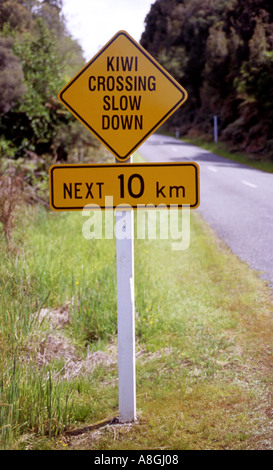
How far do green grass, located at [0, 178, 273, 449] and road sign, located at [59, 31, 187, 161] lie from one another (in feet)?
4.56

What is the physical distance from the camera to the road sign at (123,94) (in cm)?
286

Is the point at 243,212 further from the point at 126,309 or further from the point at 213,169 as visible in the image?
the point at 213,169

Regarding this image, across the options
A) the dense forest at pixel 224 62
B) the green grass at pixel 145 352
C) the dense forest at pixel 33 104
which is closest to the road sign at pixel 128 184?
the green grass at pixel 145 352

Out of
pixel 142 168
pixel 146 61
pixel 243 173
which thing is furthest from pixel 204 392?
pixel 243 173

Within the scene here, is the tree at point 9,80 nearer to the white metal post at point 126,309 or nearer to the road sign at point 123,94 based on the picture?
the road sign at point 123,94

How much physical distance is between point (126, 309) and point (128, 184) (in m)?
0.75

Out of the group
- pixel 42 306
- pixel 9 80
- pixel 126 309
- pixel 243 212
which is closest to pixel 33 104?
pixel 9 80

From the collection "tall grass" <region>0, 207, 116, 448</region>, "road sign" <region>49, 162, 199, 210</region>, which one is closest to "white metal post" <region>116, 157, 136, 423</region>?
"road sign" <region>49, 162, 199, 210</region>

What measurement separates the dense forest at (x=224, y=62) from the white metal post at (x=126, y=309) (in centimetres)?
1639

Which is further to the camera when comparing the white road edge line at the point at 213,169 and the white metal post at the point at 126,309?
the white road edge line at the point at 213,169

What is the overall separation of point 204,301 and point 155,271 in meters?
1.07

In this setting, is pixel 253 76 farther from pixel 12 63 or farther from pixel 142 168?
pixel 142 168

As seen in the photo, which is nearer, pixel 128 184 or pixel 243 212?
pixel 128 184

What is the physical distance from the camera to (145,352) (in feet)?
13.5
